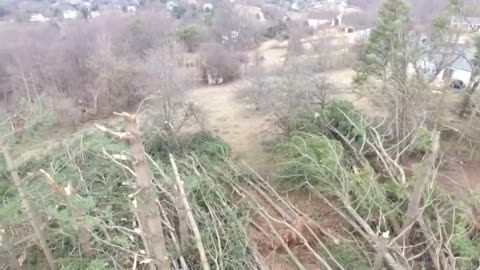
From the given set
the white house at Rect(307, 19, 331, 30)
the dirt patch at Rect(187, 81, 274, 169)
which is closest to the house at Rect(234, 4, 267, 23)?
the white house at Rect(307, 19, 331, 30)

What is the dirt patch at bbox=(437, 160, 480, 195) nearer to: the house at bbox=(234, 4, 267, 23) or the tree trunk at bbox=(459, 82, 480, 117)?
the tree trunk at bbox=(459, 82, 480, 117)

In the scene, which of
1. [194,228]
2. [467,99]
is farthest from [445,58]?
[194,228]

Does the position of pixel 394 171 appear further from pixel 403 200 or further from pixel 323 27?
pixel 323 27

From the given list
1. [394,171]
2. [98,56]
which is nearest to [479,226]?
[394,171]

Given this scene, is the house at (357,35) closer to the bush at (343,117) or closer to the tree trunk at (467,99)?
the tree trunk at (467,99)

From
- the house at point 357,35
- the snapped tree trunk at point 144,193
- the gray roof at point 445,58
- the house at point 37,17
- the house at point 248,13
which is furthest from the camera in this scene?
the house at point 37,17

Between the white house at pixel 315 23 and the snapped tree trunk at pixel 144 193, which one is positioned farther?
the white house at pixel 315 23

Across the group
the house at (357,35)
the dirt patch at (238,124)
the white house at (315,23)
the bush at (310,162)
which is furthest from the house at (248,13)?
the bush at (310,162)

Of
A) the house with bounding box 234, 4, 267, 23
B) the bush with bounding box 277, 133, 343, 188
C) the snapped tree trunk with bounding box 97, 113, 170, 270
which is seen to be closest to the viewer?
the snapped tree trunk with bounding box 97, 113, 170, 270
